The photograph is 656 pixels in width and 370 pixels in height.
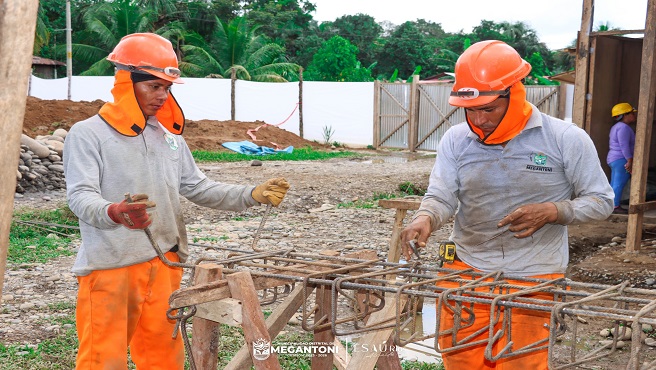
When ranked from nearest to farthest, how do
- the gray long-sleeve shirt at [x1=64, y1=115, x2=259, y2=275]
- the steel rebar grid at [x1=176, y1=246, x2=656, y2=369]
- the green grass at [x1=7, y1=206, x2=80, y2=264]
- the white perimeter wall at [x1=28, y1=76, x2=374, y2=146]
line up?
the steel rebar grid at [x1=176, y1=246, x2=656, y2=369]
the gray long-sleeve shirt at [x1=64, y1=115, x2=259, y2=275]
the green grass at [x1=7, y1=206, x2=80, y2=264]
the white perimeter wall at [x1=28, y1=76, x2=374, y2=146]

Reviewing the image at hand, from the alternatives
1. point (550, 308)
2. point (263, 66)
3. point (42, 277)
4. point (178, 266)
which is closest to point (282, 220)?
point (42, 277)

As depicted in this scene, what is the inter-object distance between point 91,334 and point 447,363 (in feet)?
5.24

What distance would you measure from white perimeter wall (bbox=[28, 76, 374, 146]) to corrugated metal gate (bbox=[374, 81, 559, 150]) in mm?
430

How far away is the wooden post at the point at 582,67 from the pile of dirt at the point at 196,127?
514 inches

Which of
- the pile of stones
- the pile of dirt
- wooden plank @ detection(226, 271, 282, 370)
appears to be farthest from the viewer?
the pile of dirt

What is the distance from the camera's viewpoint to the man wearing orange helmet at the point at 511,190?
3217mm

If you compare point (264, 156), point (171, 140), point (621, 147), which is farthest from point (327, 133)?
point (171, 140)

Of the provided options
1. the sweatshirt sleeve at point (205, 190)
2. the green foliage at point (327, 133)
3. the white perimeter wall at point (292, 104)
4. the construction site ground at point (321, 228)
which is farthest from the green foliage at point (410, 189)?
the green foliage at point (327, 133)

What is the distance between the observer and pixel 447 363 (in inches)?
137

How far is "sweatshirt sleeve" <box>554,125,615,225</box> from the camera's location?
3.17 m

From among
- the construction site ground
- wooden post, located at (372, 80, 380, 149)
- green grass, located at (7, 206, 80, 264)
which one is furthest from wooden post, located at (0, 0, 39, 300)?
wooden post, located at (372, 80, 380, 149)

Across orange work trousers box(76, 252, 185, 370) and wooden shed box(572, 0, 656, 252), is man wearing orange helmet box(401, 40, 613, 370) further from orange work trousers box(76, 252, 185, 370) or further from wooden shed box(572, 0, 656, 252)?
wooden shed box(572, 0, 656, 252)

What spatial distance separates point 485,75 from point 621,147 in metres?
6.96

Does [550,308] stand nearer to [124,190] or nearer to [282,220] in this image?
[124,190]
